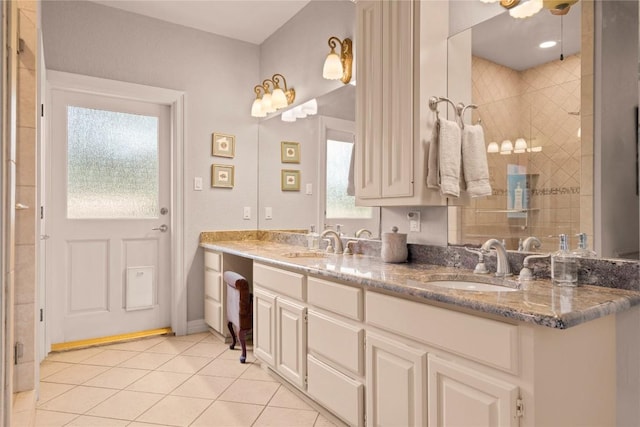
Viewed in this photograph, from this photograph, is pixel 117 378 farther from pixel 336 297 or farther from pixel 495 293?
pixel 495 293

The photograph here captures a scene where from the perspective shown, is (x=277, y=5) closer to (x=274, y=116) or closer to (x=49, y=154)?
(x=274, y=116)

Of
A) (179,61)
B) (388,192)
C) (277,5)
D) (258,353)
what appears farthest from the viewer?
(179,61)

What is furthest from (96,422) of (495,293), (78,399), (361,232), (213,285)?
(495,293)

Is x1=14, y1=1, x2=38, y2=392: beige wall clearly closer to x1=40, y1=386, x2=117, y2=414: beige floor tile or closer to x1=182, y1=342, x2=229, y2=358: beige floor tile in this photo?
x1=40, y1=386, x2=117, y2=414: beige floor tile

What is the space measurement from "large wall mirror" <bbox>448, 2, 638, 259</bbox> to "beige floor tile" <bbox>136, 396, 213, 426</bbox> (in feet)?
5.16

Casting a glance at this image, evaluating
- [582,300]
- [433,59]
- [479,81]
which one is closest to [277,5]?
[433,59]

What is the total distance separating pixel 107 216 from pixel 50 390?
4.36 feet

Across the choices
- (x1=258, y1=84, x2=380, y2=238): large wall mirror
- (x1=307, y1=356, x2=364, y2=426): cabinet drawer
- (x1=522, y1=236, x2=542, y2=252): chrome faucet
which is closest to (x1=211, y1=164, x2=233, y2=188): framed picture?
(x1=258, y1=84, x2=380, y2=238): large wall mirror

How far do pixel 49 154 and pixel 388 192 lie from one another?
2.51m

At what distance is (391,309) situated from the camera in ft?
5.01

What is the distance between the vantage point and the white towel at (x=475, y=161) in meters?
1.81

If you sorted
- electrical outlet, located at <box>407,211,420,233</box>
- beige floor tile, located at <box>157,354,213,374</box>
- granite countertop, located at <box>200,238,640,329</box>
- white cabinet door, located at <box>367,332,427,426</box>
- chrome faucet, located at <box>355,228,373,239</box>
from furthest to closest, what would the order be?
beige floor tile, located at <box>157,354,213,374</box>
chrome faucet, located at <box>355,228,373,239</box>
electrical outlet, located at <box>407,211,420,233</box>
white cabinet door, located at <box>367,332,427,426</box>
granite countertop, located at <box>200,238,640,329</box>

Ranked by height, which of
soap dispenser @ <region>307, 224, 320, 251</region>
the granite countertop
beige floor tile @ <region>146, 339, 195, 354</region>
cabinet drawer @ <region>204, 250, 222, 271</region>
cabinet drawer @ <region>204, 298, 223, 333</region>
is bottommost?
beige floor tile @ <region>146, 339, 195, 354</region>

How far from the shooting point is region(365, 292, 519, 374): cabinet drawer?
1.14 metres
